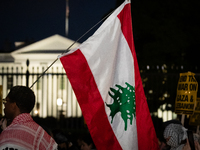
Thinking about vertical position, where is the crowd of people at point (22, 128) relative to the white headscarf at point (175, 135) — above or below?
above

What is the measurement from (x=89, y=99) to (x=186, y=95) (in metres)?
3.92

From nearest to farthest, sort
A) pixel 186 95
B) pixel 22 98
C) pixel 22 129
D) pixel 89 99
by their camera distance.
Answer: pixel 22 129 < pixel 22 98 < pixel 89 99 < pixel 186 95

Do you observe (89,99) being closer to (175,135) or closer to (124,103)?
(124,103)

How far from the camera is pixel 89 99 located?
3.52 m

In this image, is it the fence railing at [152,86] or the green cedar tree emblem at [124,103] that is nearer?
the green cedar tree emblem at [124,103]

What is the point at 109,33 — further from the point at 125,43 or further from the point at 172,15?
the point at 172,15

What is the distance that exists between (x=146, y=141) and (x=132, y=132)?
17 cm

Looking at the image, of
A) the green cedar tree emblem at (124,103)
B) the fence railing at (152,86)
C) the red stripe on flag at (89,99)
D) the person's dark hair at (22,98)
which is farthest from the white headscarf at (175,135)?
the fence railing at (152,86)

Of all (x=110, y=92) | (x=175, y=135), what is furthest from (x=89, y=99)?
(x=175, y=135)

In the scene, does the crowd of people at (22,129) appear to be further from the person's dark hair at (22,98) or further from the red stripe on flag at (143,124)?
the red stripe on flag at (143,124)

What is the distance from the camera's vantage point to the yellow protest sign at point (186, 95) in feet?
22.9

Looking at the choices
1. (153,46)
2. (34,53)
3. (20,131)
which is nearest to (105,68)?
(20,131)

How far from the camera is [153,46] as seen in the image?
2025 cm

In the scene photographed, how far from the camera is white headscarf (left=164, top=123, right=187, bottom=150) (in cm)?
394
